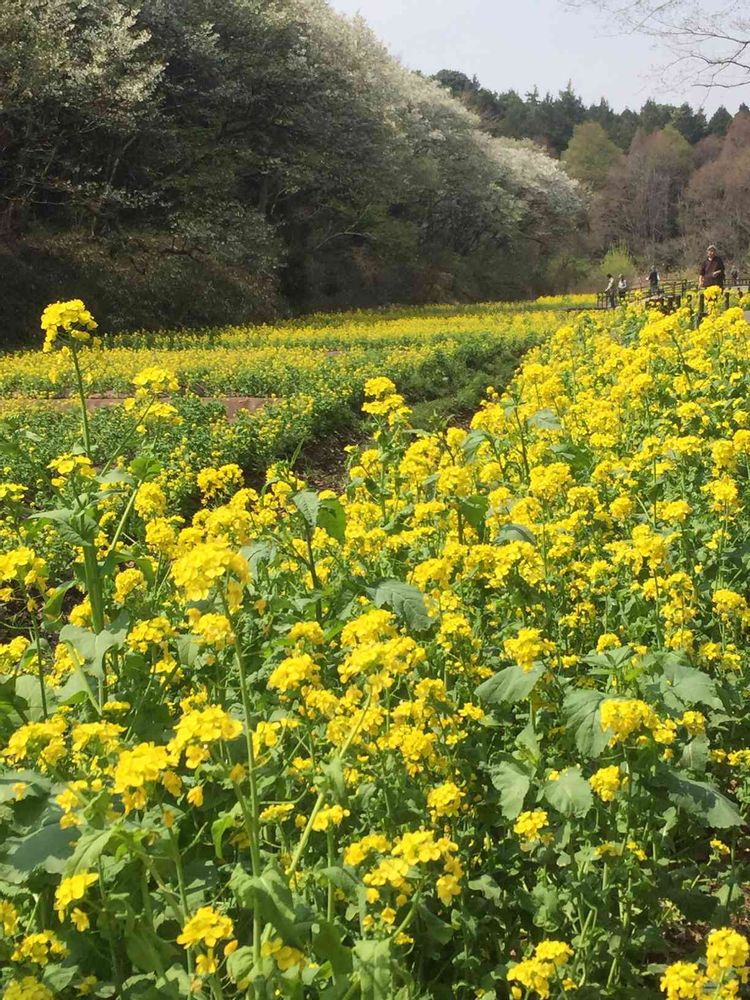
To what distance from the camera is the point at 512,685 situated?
207 cm

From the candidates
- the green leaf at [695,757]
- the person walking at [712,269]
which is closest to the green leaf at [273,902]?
the green leaf at [695,757]

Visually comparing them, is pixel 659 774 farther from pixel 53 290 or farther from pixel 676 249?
pixel 676 249

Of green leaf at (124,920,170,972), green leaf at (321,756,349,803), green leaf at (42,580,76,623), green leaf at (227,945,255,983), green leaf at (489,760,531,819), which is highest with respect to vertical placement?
green leaf at (42,580,76,623)

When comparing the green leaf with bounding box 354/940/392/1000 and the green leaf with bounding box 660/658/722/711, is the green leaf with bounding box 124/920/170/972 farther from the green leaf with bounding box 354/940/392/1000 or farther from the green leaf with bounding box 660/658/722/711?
the green leaf with bounding box 660/658/722/711

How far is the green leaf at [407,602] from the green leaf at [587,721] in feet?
1.46

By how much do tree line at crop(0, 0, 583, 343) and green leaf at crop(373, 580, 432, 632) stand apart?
17303mm

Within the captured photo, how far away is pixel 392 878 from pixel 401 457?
250 centimetres

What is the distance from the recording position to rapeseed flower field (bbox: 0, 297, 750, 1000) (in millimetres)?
1507

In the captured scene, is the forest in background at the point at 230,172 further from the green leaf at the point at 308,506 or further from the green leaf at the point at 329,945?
the green leaf at the point at 329,945

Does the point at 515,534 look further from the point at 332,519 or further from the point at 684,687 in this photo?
the point at 684,687

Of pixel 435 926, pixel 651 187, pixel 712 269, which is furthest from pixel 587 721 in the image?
pixel 651 187

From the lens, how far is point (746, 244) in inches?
1950

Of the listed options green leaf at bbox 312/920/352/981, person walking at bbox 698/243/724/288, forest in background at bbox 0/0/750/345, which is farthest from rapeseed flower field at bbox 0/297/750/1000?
forest in background at bbox 0/0/750/345

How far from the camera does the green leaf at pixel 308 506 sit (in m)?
2.38
